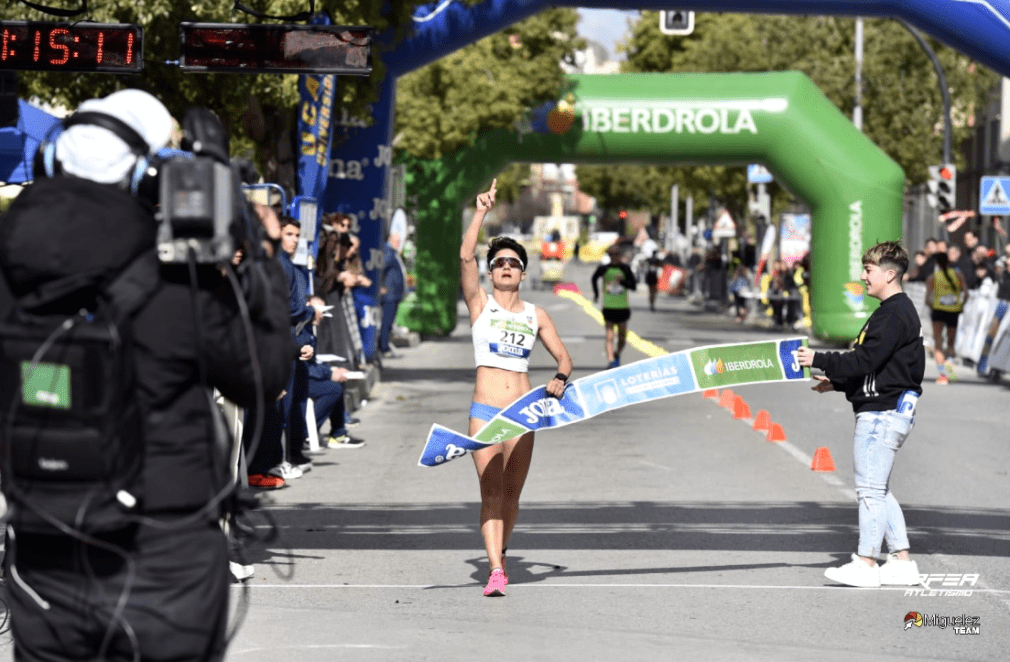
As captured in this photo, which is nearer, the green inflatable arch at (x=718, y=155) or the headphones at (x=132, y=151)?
the headphones at (x=132, y=151)

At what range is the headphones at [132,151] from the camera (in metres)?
4.03

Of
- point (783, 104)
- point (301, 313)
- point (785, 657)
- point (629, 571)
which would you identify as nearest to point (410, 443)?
point (301, 313)

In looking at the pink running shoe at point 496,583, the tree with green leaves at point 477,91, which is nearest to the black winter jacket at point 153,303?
the pink running shoe at point 496,583

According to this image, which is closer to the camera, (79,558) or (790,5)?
(79,558)

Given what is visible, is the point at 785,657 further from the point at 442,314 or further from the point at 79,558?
the point at 442,314

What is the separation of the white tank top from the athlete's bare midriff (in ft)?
0.10

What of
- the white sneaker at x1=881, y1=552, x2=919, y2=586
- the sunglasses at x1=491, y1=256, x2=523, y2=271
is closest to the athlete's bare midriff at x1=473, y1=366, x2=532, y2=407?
the sunglasses at x1=491, y1=256, x2=523, y2=271

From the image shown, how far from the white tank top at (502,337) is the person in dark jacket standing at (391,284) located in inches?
624

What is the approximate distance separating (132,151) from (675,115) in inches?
1013

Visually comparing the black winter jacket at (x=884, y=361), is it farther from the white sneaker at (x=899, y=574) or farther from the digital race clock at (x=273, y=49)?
the digital race clock at (x=273, y=49)

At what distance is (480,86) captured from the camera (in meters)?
29.8

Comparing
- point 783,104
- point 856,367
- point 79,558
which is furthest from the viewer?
point 783,104

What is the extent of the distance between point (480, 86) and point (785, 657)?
943 inches

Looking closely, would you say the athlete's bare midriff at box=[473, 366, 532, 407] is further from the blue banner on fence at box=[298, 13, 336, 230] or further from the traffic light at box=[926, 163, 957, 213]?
the traffic light at box=[926, 163, 957, 213]
